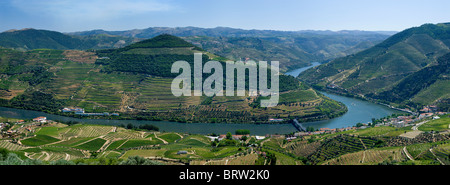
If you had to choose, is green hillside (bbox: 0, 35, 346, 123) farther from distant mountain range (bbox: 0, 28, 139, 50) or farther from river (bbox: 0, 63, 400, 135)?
distant mountain range (bbox: 0, 28, 139, 50)

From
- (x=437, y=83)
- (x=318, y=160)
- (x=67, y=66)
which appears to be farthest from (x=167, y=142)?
(x=437, y=83)

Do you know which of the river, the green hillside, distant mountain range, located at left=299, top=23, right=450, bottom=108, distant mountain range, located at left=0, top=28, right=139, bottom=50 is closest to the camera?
the river

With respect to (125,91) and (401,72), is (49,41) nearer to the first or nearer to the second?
(125,91)

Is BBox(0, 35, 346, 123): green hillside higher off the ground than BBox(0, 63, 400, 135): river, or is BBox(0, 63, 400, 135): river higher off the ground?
BBox(0, 35, 346, 123): green hillside

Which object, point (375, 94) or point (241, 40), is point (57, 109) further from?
point (241, 40)

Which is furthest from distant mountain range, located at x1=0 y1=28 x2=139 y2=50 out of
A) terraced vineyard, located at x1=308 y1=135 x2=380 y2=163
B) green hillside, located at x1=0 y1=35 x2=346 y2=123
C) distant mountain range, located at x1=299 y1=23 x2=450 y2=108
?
terraced vineyard, located at x1=308 y1=135 x2=380 y2=163
